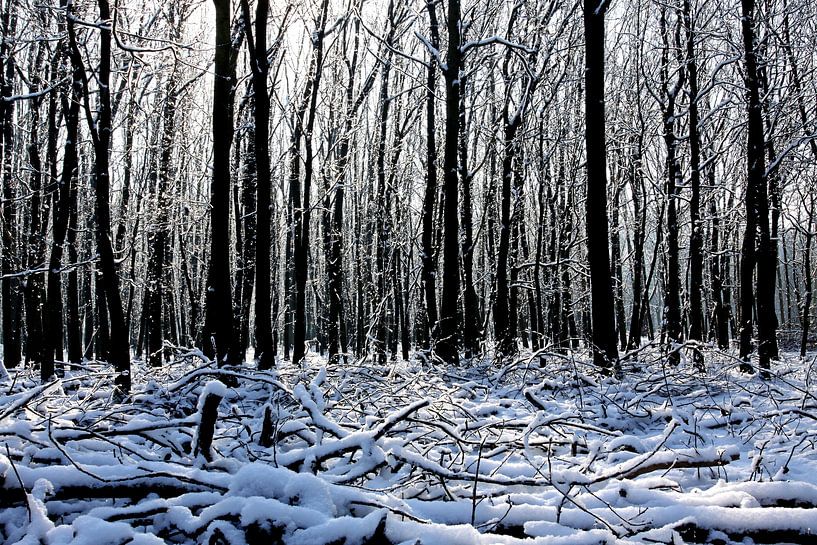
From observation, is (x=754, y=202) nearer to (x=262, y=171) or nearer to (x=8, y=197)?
(x=262, y=171)

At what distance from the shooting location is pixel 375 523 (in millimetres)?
1399

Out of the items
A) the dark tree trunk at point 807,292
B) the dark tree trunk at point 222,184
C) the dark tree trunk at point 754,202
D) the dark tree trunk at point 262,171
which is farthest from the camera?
the dark tree trunk at point 807,292

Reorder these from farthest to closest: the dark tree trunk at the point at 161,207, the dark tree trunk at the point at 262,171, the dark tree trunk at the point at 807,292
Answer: the dark tree trunk at the point at 807,292
the dark tree trunk at the point at 161,207
the dark tree trunk at the point at 262,171

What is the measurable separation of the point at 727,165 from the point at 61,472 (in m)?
28.8

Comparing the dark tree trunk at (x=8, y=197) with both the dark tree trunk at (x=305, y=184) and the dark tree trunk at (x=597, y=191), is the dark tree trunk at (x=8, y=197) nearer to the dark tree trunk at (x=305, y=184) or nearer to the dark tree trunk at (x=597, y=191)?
the dark tree trunk at (x=305, y=184)

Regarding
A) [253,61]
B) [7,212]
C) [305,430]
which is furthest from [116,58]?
[305,430]

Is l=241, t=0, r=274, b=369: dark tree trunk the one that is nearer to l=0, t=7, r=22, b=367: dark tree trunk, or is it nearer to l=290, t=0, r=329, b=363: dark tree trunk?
l=290, t=0, r=329, b=363: dark tree trunk

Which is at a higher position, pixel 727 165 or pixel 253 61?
pixel 727 165

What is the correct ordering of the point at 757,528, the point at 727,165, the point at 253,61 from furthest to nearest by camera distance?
the point at 727,165, the point at 253,61, the point at 757,528

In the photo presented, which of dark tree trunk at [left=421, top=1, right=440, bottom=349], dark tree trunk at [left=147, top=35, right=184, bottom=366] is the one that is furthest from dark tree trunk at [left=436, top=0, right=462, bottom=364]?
dark tree trunk at [left=147, top=35, right=184, bottom=366]

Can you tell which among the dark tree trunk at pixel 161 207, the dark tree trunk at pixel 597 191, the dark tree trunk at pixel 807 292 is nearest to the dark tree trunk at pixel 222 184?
the dark tree trunk at pixel 597 191

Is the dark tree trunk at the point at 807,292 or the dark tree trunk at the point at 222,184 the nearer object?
the dark tree trunk at the point at 222,184

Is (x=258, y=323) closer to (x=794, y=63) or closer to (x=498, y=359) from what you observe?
(x=498, y=359)

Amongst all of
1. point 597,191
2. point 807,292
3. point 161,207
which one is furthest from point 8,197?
point 807,292
